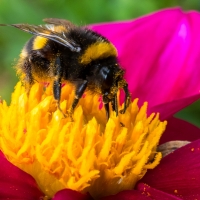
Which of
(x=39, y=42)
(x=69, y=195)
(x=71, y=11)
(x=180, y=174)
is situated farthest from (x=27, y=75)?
(x=71, y=11)

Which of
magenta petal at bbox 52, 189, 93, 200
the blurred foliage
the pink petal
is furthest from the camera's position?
the blurred foliage

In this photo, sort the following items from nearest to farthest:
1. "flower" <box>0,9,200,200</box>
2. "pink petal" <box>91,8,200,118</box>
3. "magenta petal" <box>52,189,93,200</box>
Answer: "magenta petal" <box>52,189,93,200</box> < "flower" <box>0,9,200,200</box> < "pink petal" <box>91,8,200,118</box>

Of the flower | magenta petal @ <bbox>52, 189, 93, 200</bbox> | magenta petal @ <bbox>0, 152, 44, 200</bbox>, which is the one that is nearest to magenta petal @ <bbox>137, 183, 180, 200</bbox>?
the flower

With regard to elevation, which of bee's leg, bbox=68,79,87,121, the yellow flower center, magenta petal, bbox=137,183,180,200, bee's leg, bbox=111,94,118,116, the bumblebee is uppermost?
the bumblebee

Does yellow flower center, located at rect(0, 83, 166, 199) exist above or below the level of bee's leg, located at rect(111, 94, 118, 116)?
below

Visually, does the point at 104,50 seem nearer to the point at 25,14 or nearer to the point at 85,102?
the point at 85,102

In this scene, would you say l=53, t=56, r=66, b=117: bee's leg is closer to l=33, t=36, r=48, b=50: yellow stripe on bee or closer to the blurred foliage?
l=33, t=36, r=48, b=50: yellow stripe on bee

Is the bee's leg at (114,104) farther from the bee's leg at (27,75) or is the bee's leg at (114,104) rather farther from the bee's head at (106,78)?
the bee's leg at (27,75)

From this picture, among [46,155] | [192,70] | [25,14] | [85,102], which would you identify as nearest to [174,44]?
[192,70]

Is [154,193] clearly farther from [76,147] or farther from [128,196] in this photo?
[76,147]
